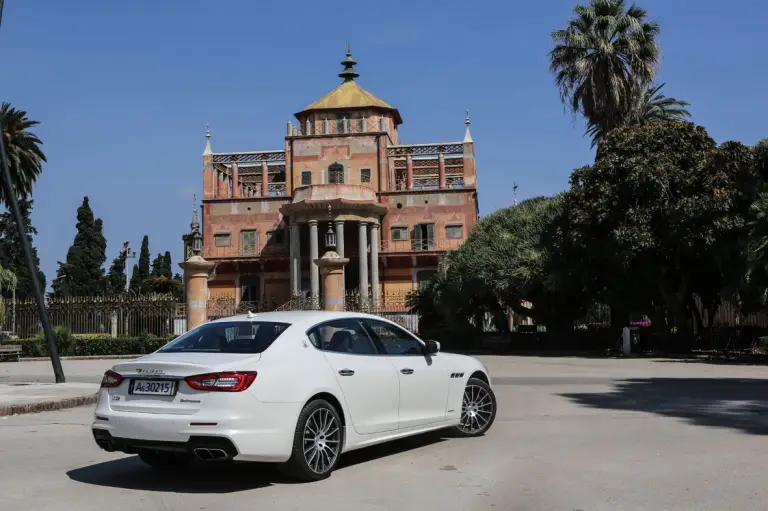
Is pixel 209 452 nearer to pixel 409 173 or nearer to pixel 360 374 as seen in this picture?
pixel 360 374

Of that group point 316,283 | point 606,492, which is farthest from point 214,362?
point 316,283

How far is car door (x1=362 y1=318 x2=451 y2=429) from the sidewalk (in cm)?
720

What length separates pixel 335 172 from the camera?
62.5m

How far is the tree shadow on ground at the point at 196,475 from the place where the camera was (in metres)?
7.20

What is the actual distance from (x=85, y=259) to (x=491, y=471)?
7612cm

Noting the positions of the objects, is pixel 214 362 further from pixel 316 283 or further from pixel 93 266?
pixel 93 266

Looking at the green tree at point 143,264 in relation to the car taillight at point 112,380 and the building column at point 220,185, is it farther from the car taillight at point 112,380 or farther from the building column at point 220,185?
the car taillight at point 112,380

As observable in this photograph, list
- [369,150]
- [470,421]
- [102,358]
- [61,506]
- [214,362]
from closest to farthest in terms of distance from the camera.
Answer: [61,506]
[214,362]
[470,421]
[102,358]
[369,150]

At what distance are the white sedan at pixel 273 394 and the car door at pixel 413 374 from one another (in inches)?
0.5

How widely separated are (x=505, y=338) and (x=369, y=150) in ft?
97.6

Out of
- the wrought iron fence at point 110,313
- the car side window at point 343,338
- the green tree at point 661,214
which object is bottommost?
the car side window at point 343,338

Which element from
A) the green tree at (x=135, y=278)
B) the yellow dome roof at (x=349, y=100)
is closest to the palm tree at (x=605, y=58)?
the yellow dome roof at (x=349, y=100)

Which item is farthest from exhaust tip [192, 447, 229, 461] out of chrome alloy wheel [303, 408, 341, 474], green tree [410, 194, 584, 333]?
green tree [410, 194, 584, 333]

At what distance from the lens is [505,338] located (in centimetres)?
3547
